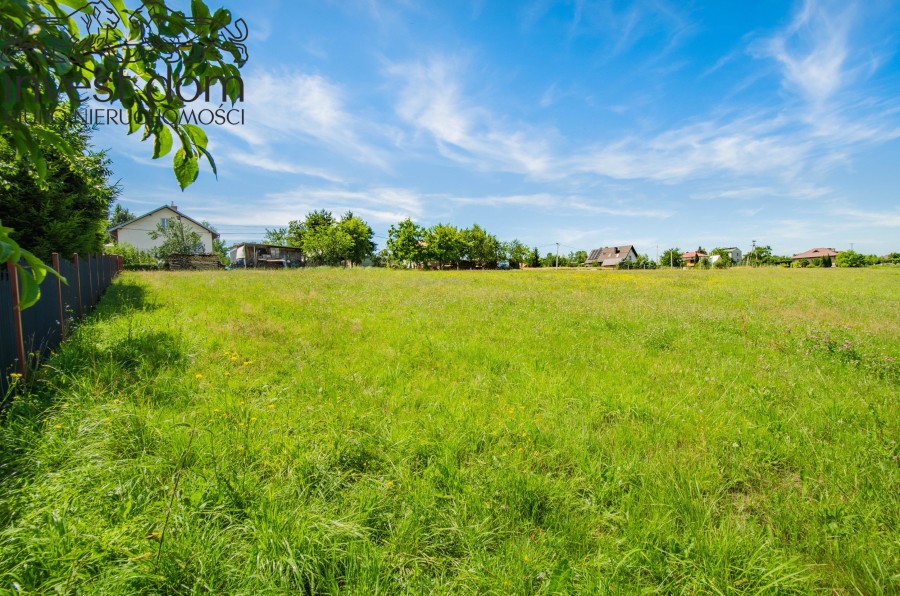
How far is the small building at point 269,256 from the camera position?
57553 mm

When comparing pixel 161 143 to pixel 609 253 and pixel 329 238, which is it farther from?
pixel 609 253

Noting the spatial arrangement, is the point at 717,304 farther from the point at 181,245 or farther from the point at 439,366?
the point at 181,245

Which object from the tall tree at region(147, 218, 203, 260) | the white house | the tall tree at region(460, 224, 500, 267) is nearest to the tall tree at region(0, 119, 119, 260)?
A: the tall tree at region(147, 218, 203, 260)

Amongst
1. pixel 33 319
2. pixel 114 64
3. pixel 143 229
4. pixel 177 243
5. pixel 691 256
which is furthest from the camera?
pixel 691 256

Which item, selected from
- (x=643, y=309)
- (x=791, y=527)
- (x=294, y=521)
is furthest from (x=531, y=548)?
(x=643, y=309)

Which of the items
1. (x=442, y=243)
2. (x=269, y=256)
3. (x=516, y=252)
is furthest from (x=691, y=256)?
(x=269, y=256)

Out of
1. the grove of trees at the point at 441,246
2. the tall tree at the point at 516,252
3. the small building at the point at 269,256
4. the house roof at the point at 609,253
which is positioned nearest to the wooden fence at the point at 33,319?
the small building at the point at 269,256

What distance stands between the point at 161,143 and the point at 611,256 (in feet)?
386

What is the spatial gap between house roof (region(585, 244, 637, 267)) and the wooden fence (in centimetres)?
11021

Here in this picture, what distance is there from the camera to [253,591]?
2.02 m

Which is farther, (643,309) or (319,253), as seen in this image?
(319,253)

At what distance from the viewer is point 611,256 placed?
107 m

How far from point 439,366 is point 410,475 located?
113 inches

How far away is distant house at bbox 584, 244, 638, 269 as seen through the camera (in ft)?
337
